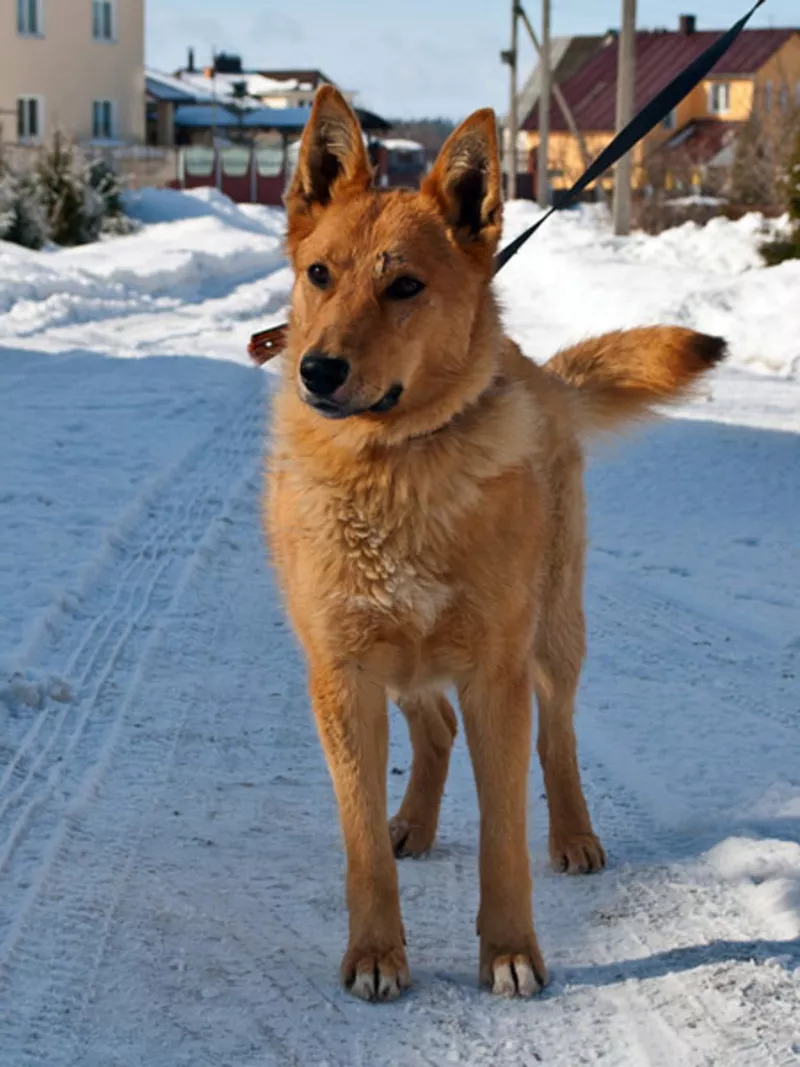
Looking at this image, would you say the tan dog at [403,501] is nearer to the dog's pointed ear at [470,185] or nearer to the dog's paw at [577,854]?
the dog's pointed ear at [470,185]

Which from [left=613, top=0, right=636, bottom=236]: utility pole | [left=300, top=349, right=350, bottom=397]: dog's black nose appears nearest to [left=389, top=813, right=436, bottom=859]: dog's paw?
[left=300, top=349, right=350, bottom=397]: dog's black nose

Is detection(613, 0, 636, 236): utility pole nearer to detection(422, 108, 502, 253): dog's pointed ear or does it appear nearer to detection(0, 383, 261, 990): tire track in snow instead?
detection(0, 383, 261, 990): tire track in snow

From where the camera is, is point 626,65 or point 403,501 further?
point 626,65

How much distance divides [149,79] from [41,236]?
4323 cm

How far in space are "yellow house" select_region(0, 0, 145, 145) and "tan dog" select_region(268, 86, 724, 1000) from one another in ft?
151

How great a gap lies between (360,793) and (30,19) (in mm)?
51415

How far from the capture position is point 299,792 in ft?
15.0

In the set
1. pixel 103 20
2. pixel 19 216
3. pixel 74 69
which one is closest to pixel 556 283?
pixel 19 216

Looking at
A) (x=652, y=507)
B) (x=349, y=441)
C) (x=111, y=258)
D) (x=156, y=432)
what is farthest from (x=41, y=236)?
(x=349, y=441)

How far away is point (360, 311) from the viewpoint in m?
3.45

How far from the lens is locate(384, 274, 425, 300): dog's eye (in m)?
3.52

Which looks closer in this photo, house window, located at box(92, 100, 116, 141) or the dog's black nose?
the dog's black nose

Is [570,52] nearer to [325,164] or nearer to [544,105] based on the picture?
[544,105]

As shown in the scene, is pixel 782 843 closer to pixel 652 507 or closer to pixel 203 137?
pixel 652 507
